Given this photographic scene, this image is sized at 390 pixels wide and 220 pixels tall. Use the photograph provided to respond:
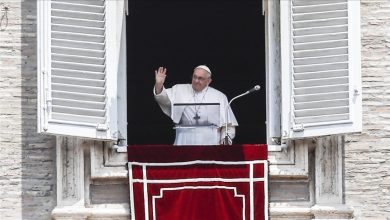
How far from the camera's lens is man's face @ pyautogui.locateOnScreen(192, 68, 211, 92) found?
1505 centimetres

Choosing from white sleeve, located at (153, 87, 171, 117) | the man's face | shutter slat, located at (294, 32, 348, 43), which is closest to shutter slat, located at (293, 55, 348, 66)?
shutter slat, located at (294, 32, 348, 43)

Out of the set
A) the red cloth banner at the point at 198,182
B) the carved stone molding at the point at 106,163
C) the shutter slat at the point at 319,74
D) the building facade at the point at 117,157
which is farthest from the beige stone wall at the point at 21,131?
the shutter slat at the point at 319,74

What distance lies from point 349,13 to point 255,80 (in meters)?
2.97

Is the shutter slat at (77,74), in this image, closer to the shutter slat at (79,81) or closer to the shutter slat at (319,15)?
the shutter slat at (79,81)

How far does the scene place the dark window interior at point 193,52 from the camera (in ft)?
55.4

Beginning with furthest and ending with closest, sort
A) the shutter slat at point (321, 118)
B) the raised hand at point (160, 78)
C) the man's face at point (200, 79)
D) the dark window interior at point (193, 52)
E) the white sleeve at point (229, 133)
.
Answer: the dark window interior at point (193, 52)
the man's face at point (200, 79)
the white sleeve at point (229, 133)
the raised hand at point (160, 78)
the shutter slat at point (321, 118)

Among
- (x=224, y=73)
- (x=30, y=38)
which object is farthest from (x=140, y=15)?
(x=30, y=38)

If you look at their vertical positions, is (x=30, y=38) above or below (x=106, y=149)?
above

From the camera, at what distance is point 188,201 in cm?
1417

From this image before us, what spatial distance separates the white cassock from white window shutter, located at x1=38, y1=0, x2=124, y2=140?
709 millimetres

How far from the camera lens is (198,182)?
14.2 meters

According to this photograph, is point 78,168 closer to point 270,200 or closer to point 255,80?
point 270,200

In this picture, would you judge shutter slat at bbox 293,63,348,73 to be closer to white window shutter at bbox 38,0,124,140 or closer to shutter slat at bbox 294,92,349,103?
shutter slat at bbox 294,92,349,103

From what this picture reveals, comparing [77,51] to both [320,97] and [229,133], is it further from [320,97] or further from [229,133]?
[320,97]
